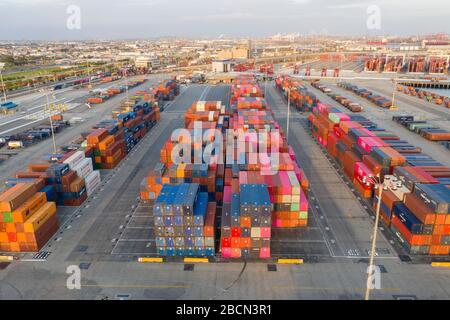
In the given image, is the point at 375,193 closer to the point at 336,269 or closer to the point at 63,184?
the point at 336,269

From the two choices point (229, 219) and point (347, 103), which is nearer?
point (229, 219)

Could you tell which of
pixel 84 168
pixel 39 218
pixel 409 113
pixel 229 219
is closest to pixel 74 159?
pixel 84 168

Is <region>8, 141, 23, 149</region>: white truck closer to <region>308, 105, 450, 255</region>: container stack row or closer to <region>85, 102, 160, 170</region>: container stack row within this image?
<region>85, 102, 160, 170</region>: container stack row

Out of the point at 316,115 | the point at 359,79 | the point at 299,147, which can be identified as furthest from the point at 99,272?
the point at 359,79

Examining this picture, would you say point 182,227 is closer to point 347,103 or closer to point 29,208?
point 29,208

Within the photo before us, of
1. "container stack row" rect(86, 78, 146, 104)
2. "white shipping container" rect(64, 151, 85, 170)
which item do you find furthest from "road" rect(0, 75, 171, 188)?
"white shipping container" rect(64, 151, 85, 170)
